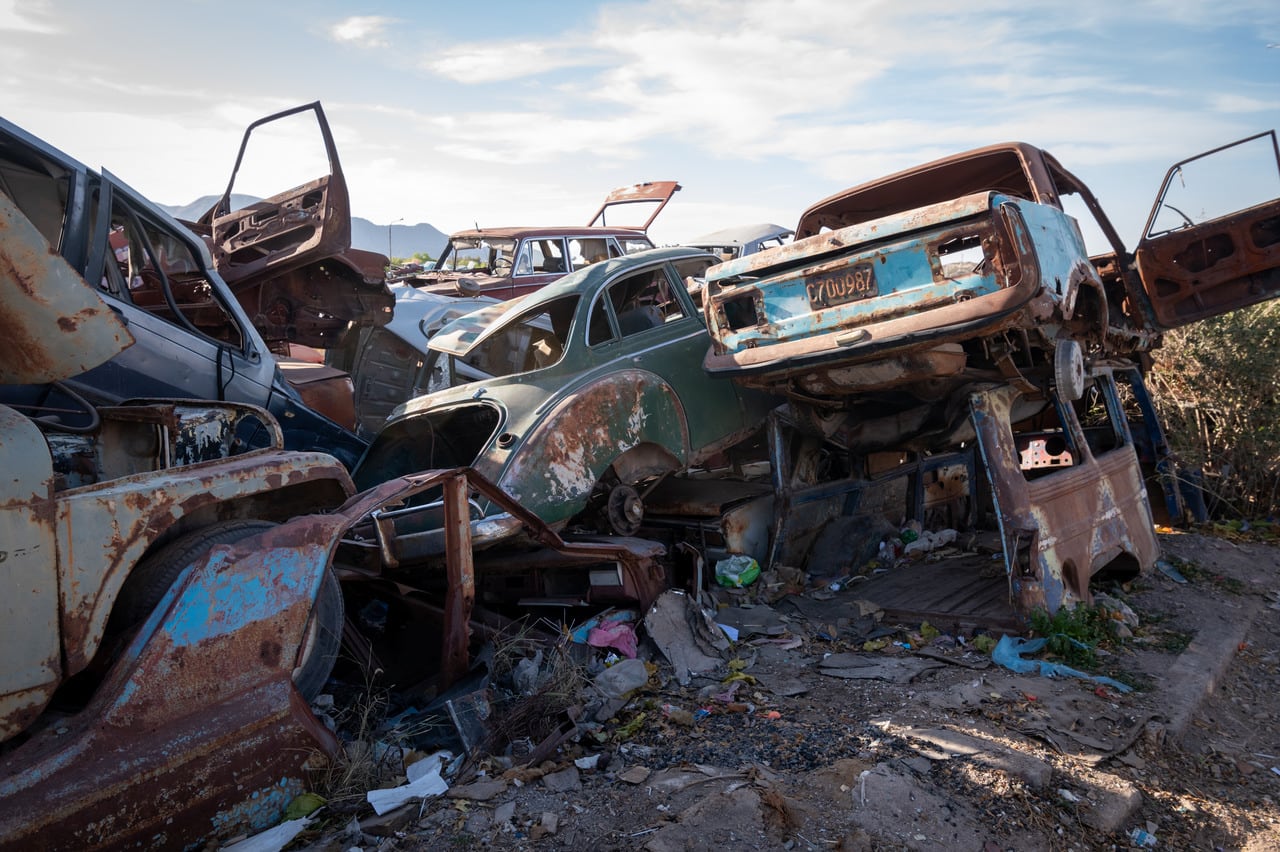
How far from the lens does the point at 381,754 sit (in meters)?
3.22

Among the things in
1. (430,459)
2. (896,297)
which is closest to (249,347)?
(430,459)

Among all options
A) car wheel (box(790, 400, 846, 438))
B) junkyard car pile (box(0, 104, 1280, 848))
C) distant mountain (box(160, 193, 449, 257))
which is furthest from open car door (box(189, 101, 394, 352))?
distant mountain (box(160, 193, 449, 257))

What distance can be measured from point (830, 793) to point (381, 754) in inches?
60.7

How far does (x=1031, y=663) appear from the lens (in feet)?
13.5

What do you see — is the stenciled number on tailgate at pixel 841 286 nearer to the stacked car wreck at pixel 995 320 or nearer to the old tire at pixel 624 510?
the stacked car wreck at pixel 995 320

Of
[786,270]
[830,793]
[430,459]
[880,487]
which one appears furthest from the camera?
[880,487]

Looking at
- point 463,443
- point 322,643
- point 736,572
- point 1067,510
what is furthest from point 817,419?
point 322,643

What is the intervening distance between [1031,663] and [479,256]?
8.51 metres

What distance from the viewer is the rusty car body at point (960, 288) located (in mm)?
4223

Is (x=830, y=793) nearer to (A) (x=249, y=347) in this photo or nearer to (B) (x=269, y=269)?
(A) (x=249, y=347)

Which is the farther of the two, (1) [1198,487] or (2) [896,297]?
(1) [1198,487]

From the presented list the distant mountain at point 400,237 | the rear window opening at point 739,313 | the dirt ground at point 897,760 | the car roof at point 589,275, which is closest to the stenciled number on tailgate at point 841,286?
the rear window opening at point 739,313

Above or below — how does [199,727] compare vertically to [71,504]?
below

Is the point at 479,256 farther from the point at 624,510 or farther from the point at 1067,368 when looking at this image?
the point at 1067,368
